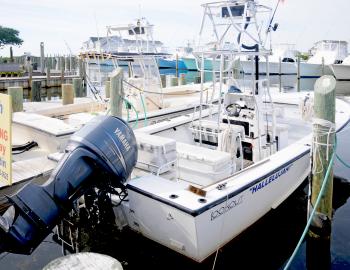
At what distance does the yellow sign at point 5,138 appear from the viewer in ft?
13.9

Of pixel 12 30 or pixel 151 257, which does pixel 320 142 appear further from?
pixel 12 30

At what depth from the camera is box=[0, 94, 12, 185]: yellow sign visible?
4230 mm

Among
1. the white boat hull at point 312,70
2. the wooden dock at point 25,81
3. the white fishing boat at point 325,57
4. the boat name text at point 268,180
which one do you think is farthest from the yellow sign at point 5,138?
the white boat hull at point 312,70

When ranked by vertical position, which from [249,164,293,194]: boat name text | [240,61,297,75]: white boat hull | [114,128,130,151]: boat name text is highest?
[240,61,297,75]: white boat hull

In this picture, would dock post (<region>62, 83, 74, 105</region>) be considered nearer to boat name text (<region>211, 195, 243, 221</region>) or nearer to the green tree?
boat name text (<region>211, 195, 243, 221</region>)

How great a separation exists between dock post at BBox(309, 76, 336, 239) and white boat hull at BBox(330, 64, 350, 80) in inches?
1059

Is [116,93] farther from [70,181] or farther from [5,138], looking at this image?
[70,181]

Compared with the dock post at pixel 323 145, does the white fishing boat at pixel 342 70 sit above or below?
above

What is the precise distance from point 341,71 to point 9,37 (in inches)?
1602

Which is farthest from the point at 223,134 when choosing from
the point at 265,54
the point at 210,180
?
the point at 265,54

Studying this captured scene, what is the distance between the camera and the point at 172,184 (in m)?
4.16

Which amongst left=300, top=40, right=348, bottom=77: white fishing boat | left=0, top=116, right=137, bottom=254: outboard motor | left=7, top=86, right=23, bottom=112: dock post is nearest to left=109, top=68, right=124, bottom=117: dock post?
left=0, top=116, right=137, bottom=254: outboard motor

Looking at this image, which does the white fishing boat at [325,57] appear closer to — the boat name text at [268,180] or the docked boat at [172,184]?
the docked boat at [172,184]

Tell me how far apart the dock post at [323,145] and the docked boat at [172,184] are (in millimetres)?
570
